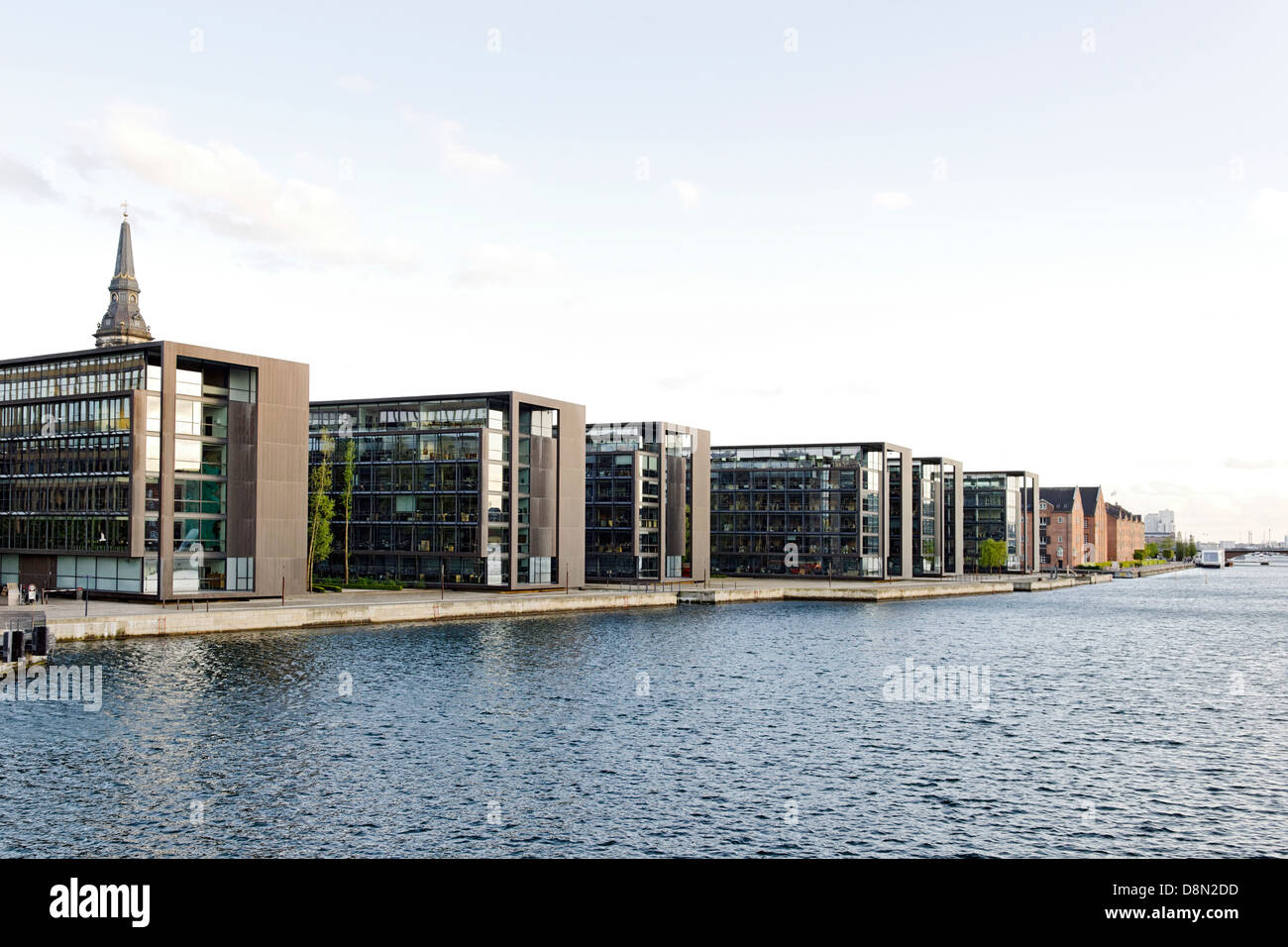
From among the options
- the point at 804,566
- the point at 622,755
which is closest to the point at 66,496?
the point at 622,755

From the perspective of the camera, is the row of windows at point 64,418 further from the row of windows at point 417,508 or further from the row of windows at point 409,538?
the row of windows at point 409,538

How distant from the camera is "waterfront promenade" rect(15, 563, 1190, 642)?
2844 inches

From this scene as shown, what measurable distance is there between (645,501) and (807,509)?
40.2m

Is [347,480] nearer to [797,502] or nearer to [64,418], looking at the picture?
[64,418]

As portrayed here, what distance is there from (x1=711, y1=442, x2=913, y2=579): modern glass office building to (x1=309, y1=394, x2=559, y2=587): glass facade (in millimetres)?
63673

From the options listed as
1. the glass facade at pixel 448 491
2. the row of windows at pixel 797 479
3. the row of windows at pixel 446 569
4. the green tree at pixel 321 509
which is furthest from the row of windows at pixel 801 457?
the green tree at pixel 321 509

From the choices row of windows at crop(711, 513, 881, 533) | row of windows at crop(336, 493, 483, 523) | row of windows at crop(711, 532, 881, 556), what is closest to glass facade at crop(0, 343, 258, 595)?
row of windows at crop(336, 493, 483, 523)

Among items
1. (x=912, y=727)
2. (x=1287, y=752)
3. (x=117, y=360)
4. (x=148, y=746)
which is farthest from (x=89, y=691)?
(x=1287, y=752)

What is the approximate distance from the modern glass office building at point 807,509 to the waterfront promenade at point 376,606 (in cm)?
2432

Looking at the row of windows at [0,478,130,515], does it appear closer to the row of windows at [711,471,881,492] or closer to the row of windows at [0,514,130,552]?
the row of windows at [0,514,130,552]

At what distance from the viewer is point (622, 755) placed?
41.4m

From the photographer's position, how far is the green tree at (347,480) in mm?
120000
